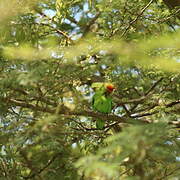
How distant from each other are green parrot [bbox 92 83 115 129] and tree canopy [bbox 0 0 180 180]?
98mm

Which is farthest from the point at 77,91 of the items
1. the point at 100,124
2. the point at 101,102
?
the point at 100,124

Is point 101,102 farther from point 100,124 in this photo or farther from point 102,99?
point 100,124

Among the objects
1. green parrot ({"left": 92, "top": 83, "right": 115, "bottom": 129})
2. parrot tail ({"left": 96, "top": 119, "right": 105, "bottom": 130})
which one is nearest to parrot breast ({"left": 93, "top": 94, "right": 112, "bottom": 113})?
green parrot ({"left": 92, "top": 83, "right": 115, "bottom": 129})

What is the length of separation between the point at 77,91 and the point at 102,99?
0.36 metres

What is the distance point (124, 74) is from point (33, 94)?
45.4 inches

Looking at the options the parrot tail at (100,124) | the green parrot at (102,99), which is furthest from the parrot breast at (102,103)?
the parrot tail at (100,124)

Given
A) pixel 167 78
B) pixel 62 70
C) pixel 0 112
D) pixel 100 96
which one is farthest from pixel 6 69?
pixel 167 78

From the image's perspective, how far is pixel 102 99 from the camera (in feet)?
10.7

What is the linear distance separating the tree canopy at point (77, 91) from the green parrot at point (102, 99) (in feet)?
0.32

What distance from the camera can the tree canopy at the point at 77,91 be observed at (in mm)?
2164

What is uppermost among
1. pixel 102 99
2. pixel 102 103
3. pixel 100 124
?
pixel 102 99

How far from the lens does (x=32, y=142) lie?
2730 millimetres

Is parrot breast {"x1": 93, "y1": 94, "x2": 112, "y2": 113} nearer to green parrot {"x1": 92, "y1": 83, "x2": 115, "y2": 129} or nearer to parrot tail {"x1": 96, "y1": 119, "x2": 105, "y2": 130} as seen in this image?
green parrot {"x1": 92, "y1": 83, "x2": 115, "y2": 129}

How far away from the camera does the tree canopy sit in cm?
216
